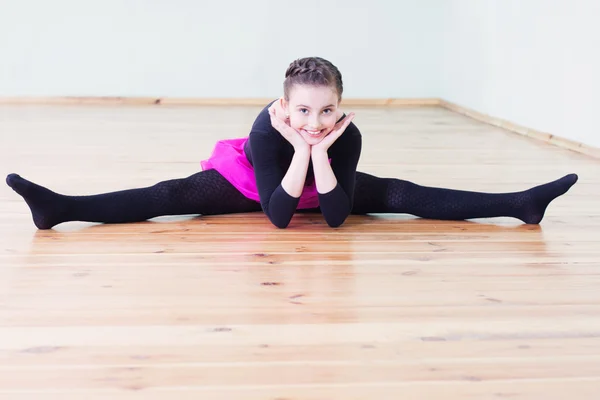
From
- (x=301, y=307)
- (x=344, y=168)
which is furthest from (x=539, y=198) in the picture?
(x=301, y=307)

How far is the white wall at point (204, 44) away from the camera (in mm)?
5766

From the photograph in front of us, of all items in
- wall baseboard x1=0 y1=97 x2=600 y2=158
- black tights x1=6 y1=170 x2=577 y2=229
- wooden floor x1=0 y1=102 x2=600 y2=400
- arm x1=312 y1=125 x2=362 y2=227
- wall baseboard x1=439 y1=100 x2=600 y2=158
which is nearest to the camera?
wooden floor x1=0 y1=102 x2=600 y2=400

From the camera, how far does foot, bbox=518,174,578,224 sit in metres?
2.14

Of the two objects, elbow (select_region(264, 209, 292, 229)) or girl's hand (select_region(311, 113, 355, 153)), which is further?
elbow (select_region(264, 209, 292, 229))

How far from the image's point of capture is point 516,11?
14.5ft

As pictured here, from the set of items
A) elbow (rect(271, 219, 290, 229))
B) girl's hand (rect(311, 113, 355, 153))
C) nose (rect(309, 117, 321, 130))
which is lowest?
elbow (rect(271, 219, 290, 229))

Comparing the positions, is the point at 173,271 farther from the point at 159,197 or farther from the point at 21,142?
the point at 21,142

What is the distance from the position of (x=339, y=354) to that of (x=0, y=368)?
1.77 feet

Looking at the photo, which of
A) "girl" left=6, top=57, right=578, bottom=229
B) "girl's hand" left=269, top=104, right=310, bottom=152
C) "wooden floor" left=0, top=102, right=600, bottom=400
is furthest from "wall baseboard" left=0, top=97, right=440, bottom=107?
"girl's hand" left=269, top=104, right=310, bottom=152

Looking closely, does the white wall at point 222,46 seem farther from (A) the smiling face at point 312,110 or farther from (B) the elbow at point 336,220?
(A) the smiling face at point 312,110

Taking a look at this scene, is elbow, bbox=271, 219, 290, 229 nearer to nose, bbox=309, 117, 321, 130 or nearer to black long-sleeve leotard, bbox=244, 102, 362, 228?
black long-sleeve leotard, bbox=244, 102, 362, 228

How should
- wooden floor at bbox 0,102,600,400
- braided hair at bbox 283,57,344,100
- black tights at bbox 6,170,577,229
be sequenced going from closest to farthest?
wooden floor at bbox 0,102,600,400, braided hair at bbox 283,57,344,100, black tights at bbox 6,170,577,229

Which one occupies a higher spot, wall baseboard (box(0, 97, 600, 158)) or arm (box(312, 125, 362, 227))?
arm (box(312, 125, 362, 227))

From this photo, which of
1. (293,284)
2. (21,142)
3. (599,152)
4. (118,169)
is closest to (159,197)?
(293,284)
